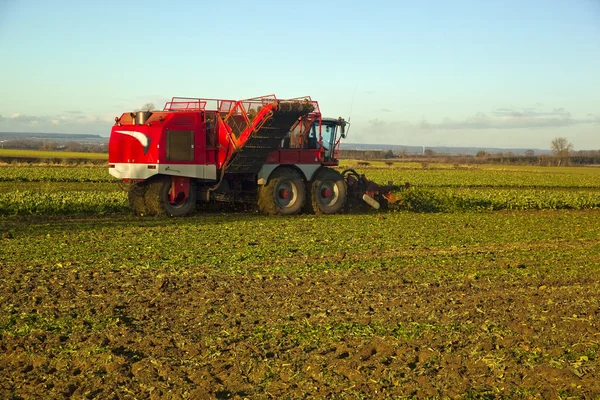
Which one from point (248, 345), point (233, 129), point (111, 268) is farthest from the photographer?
point (233, 129)

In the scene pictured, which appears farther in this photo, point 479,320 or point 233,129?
point 233,129

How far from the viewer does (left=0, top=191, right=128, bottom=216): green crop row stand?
65.7 ft

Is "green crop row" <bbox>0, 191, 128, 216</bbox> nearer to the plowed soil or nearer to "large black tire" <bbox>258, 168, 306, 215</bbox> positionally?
"large black tire" <bbox>258, 168, 306, 215</bbox>

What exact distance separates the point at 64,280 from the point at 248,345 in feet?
14.0

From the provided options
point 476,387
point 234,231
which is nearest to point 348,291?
point 476,387

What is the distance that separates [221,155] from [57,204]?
516cm

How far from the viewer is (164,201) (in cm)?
1942

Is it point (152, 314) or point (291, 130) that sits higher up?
point (291, 130)

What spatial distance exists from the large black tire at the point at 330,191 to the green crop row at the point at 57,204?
19.5ft

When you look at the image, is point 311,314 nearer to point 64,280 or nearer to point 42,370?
point 42,370

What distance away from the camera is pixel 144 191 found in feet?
64.5

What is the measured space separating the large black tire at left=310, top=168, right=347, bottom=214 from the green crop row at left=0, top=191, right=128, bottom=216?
5952 mm

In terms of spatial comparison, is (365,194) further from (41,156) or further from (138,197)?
(41,156)

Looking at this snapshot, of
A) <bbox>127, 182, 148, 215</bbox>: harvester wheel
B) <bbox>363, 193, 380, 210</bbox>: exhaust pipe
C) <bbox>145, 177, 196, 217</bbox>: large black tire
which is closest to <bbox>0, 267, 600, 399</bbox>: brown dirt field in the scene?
<bbox>145, 177, 196, 217</bbox>: large black tire
